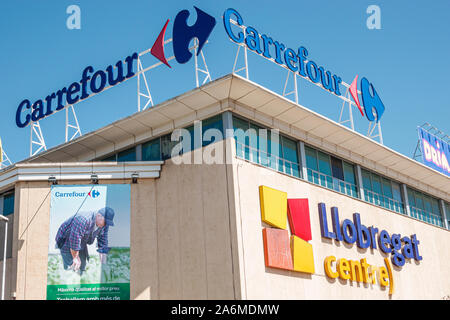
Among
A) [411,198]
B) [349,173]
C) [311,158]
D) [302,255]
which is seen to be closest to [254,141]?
[311,158]

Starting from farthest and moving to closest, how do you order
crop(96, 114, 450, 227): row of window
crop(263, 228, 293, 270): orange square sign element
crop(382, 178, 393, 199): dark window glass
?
crop(382, 178, 393, 199): dark window glass
crop(96, 114, 450, 227): row of window
crop(263, 228, 293, 270): orange square sign element

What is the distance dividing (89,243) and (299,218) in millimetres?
9865

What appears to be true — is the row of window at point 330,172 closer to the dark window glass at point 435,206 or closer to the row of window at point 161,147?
the dark window glass at point 435,206

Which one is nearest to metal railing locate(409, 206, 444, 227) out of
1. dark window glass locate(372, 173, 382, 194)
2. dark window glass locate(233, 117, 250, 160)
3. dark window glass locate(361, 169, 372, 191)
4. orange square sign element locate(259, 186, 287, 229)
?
dark window glass locate(372, 173, 382, 194)

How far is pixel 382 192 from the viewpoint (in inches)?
1501

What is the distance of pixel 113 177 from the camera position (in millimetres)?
30266

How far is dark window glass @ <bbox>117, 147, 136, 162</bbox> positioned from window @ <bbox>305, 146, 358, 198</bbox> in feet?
29.2

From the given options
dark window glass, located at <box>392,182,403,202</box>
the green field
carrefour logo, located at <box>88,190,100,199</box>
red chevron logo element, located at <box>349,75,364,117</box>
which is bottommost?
the green field

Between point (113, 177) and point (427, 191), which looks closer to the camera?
point (113, 177)

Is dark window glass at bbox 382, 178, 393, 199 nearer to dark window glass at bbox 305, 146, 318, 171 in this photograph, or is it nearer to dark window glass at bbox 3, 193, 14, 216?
dark window glass at bbox 305, 146, 318, 171

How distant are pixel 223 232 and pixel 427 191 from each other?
20.5m

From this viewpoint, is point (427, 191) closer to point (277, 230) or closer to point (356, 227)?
point (356, 227)

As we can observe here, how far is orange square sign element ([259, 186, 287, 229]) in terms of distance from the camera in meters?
28.5
